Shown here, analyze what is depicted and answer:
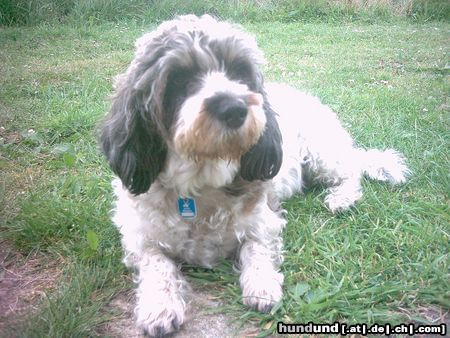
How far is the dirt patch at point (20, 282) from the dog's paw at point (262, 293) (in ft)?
3.55

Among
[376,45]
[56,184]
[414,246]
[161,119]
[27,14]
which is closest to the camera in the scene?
[161,119]

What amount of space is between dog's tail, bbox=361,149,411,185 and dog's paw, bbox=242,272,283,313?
1.50 metres

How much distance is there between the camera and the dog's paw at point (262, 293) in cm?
232

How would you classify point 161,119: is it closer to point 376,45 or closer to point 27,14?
point 376,45

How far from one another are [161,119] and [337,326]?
4.28 feet

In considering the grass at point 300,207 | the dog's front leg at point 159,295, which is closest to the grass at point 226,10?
the grass at point 300,207

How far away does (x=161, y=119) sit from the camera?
2.36m

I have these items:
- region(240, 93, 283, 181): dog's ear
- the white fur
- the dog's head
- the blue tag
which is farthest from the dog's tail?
the blue tag

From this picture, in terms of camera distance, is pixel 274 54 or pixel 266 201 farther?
pixel 274 54

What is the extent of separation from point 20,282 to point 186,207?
1039 millimetres

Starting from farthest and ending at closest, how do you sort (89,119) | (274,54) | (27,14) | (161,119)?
(27,14), (274,54), (89,119), (161,119)

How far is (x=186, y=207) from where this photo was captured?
8.45 feet

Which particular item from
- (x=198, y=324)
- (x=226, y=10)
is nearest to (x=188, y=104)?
(x=198, y=324)

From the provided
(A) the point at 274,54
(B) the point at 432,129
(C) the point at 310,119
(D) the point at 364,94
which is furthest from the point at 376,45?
(C) the point at 310,119
